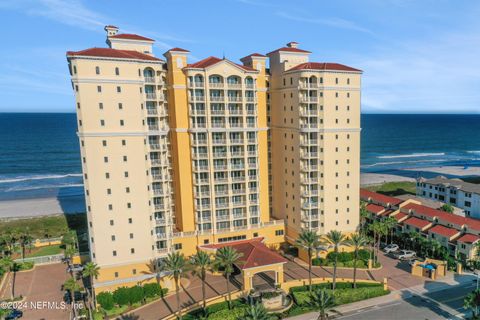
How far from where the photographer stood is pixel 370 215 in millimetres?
74062

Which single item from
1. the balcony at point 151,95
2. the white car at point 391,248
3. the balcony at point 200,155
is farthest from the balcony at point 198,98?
the white car at point 391,248

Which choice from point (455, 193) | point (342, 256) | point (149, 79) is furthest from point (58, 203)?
point (455, 193)

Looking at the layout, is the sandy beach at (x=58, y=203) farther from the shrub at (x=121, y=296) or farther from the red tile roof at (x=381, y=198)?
the shrub at (x=121, y=296)

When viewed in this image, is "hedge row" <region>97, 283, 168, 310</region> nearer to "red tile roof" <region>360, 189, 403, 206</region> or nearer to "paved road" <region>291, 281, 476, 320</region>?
"paved road" <region>291, 281, 476, 320</region>

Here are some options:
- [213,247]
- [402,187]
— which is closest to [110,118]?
[213,247]

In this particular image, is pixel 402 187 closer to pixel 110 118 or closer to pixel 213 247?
pixel 213 247

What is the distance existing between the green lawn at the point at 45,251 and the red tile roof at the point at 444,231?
69.1m

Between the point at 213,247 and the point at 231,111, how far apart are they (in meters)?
22.8

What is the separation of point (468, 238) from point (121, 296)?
2138 inches

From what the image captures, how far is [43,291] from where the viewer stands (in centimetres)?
5150

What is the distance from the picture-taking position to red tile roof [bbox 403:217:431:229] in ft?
208

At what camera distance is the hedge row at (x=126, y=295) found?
1805 inches

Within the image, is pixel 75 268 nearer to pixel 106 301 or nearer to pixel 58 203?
pixel 106 301

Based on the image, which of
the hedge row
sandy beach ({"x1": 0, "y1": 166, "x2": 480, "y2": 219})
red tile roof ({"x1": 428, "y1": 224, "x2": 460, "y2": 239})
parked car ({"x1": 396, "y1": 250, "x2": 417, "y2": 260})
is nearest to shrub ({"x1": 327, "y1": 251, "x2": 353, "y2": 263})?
parked car ({"x1": 396, "y1": 250, "x2": 417, "y2": 260})
